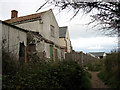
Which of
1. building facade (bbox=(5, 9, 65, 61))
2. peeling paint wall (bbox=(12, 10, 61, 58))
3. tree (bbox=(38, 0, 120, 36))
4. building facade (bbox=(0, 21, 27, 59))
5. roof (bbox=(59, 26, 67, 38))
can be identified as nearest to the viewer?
tree (bbox=(38, 0, 120, 36))

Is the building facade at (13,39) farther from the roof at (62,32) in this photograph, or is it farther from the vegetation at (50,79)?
the roof at (62,32)

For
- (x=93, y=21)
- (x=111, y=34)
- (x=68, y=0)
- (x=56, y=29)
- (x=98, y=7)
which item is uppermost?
(x=56, y=29)

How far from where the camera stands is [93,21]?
362 centimetres

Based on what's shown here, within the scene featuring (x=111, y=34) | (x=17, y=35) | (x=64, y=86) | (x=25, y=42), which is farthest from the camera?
(x=25, y=42)

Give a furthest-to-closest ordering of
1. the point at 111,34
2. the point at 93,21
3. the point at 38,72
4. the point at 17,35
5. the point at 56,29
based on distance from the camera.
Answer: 1. the point at 56,29
2. the point at 17,35
3. the point at 38,72
4. the point at 93,21
5. the point at 111,34

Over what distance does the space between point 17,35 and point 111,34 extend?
710 centimetres

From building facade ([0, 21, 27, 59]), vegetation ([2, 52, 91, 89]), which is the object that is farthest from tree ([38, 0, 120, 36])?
building facade ([0, 21, 27, 59])

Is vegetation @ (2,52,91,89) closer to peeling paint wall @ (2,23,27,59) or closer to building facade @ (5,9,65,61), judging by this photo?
peeling paint wall @ (2,23,27,59)

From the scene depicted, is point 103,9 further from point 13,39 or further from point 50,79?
point 13,39

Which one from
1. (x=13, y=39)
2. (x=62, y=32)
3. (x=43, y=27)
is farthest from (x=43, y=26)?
(x=62, y=32)

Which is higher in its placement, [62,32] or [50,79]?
[62,32]

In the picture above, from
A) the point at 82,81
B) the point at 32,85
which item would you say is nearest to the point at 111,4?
the point at 82,81

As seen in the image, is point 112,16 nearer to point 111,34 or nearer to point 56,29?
point 111,34

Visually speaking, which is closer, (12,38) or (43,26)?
(12,38)
